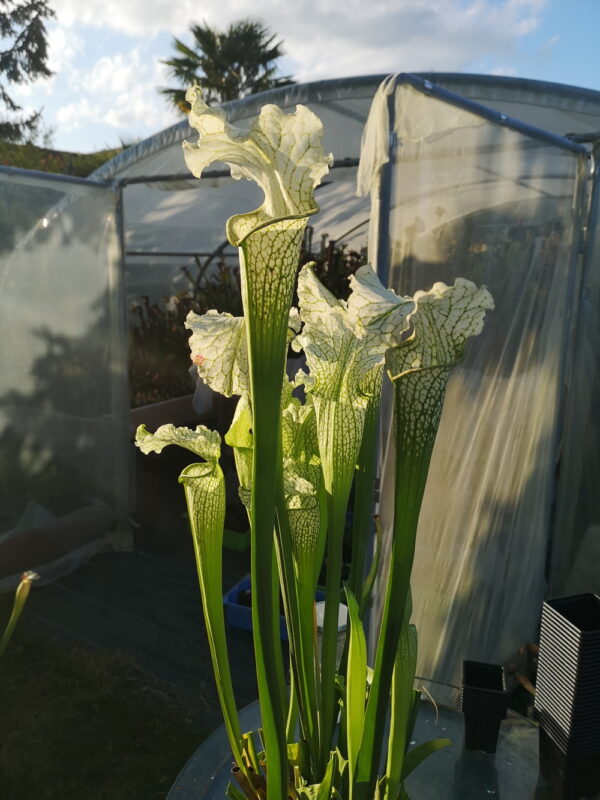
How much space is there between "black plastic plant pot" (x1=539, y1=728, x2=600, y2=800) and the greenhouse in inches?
30.0

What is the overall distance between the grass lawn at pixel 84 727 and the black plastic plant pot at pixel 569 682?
4.87 ft

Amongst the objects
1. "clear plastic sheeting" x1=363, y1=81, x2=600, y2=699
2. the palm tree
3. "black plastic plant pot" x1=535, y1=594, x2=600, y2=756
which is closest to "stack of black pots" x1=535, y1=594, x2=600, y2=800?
"black plastic plant pot" x1=535, y1=594, x2=600, y2=756

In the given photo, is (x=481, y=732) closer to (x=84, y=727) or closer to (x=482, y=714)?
(x=482, y=714)

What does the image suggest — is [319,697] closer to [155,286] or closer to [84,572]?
[84,572]

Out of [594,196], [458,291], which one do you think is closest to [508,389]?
[594,196]

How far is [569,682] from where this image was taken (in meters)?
1.00

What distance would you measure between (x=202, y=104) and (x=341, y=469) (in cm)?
42

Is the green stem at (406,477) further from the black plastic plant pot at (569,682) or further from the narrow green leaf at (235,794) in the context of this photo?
the black plastic plant pot at (569,682)

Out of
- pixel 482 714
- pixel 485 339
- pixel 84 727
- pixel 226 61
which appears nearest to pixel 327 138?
pixel 485 339

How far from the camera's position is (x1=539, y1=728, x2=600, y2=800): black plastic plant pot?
1.01 meters

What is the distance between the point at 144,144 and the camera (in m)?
3.77

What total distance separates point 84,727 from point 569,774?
1856 mm

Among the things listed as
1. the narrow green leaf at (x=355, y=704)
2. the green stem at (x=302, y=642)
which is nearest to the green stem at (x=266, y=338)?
the green stem at (x=302, y=642)

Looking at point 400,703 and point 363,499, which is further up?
point 363,499
